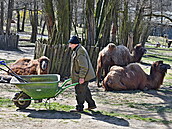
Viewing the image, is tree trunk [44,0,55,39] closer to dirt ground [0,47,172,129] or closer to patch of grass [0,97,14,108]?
dirt ground [0,47,172,129]

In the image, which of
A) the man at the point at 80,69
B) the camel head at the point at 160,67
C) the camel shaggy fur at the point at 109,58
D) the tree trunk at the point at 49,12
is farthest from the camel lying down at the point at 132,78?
the tree trunk at the point at 49,12

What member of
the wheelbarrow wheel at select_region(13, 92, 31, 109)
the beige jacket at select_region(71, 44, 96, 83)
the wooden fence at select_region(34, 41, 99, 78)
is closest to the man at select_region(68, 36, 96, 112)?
the beige jacket at select_region(71, 44, 96, 83)

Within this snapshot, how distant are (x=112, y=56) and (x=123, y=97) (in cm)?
264

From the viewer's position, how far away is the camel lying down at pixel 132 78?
11.1 metres

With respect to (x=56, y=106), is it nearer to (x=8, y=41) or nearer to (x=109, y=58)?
(x=109, y=58)

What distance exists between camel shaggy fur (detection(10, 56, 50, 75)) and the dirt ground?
4.92 ft

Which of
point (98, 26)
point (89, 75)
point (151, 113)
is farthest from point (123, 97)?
point (98, 26)

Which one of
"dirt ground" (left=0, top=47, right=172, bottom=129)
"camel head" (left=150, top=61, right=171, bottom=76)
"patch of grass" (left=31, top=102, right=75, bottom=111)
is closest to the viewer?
"dirt ground" (left=0, top=47, right=172, bottom=129)

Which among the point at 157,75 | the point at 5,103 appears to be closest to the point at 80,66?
the point at 5,103

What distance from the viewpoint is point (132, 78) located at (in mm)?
11172

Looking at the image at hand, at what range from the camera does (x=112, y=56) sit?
40.2ft

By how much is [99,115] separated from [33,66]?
5.63 meters

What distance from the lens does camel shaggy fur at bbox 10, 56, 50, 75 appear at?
11266 mm

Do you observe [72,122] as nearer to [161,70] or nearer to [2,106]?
[2,106]
